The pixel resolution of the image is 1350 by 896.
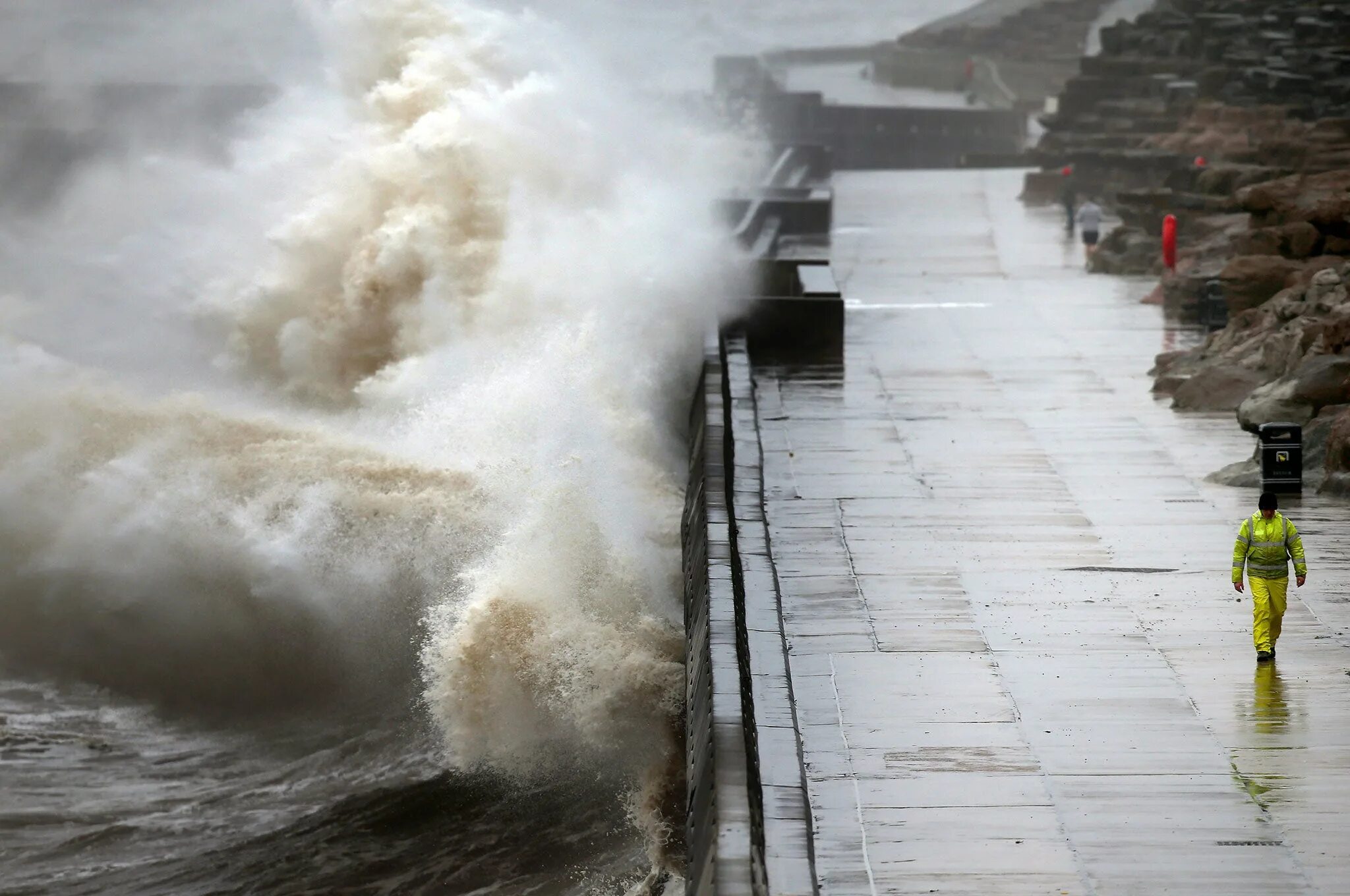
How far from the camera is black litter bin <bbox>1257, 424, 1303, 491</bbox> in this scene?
41.9 ft

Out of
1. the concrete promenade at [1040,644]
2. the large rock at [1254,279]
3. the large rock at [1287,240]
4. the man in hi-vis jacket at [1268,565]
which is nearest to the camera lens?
the concrete promenade at [1040,644]

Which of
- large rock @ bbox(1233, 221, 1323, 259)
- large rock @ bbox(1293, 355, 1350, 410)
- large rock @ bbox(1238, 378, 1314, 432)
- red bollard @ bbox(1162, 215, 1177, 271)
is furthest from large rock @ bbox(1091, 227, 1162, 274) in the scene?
large rock @ bbox(1293, 355, 1350, 410)

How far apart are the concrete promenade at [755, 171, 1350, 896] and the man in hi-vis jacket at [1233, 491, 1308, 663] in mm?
233

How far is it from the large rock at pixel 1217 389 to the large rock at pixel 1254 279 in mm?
2986

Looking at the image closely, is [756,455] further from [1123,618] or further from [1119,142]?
[1119,142]

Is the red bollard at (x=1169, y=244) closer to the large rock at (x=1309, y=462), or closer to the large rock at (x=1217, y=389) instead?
the large rock at (x=1217, y=389)

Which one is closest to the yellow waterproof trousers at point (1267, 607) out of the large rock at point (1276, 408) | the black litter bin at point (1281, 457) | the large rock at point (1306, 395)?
the black litter bin at point (1281, 457)

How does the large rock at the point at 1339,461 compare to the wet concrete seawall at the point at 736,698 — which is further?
the large rock at the point at 1339,461

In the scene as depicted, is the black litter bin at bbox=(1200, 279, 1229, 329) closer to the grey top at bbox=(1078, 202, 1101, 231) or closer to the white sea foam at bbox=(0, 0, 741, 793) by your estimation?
the white sea foam at bbox=(0, 0, 741, 793)

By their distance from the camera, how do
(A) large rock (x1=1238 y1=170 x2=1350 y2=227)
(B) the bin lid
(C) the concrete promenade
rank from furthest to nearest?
(A) large rock (x1=1238 y1=170 x2=1350 y2=227)
(B) the bin lid
(C) the concrete promenade

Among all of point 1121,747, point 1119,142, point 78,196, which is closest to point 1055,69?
point 1119,142

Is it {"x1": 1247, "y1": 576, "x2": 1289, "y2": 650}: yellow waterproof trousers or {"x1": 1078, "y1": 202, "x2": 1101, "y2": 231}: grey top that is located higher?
{"x1": 1078, "y1": 202, "x2": 1101, "y2": 231}: grey top

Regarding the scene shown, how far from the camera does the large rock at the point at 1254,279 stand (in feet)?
62.2

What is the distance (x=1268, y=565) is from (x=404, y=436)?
8.04m
